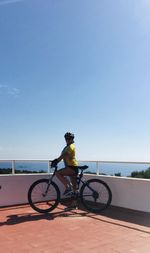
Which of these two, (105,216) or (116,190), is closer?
(105,216)

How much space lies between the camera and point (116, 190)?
648 cm

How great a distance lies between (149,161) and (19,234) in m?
2.85

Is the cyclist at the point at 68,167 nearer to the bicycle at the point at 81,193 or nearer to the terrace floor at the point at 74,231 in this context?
the bicycle at the point at 81,193

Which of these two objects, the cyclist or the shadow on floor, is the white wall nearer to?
the shadow on floor

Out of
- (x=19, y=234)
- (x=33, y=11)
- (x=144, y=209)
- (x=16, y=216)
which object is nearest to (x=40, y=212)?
(x=16, y=216)

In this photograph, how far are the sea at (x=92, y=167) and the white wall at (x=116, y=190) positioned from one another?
0.21 meters

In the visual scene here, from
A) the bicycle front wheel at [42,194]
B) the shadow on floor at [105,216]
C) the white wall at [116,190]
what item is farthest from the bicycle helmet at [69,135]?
the shadow on floor at [105,216]

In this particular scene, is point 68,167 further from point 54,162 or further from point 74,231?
A: point 74,231

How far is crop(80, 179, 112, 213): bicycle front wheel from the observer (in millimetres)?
6344

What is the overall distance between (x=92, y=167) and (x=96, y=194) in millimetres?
828

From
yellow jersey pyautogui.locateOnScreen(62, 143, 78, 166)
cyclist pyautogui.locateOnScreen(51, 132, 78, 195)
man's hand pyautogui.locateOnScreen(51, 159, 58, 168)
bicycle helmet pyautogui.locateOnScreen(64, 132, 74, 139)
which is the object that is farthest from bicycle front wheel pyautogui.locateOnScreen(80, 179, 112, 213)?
bicycle helmet pyautogui.locateOnScreen(64, 132, 74, 139)

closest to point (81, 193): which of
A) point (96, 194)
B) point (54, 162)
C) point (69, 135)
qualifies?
point (96, 194)

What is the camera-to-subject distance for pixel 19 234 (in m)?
4.53

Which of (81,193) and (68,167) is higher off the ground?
(68,167)
